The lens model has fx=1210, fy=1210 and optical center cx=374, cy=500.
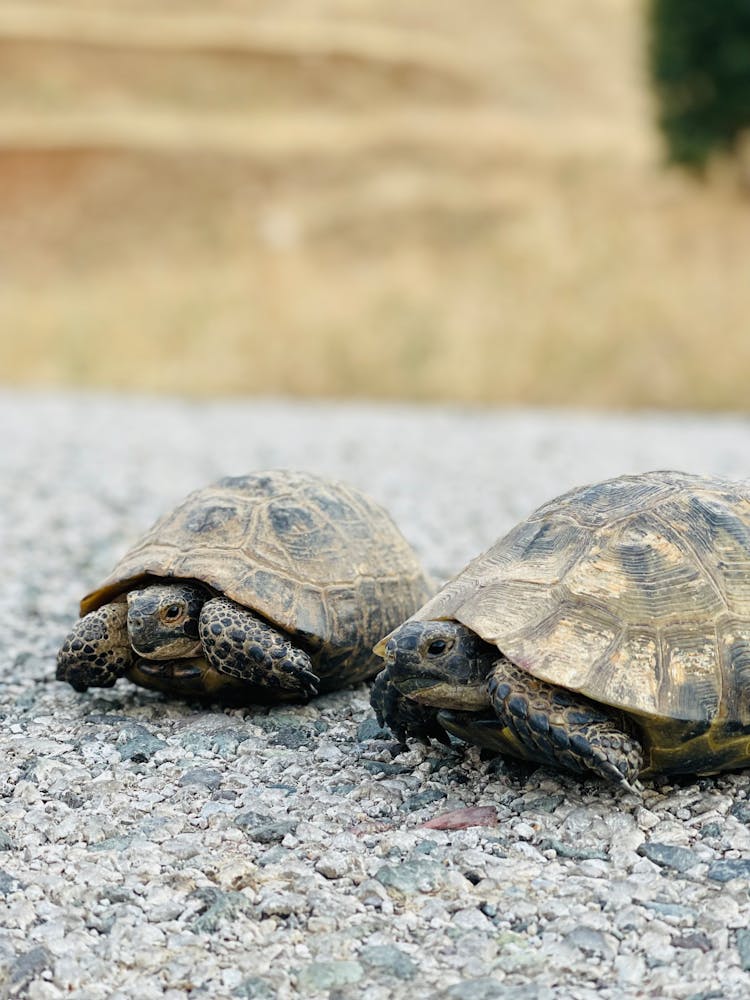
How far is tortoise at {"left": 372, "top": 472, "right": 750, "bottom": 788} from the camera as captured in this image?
3.76 meters

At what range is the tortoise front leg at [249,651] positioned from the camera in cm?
465

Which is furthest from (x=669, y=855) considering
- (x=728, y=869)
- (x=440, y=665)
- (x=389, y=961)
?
(x=389, y=961)

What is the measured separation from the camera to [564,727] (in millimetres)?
3754

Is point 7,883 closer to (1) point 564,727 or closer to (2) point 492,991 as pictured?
(2) point 492,991

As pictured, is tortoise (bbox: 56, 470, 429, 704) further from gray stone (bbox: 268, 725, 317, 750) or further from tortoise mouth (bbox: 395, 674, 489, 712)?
tortoise mouth (bbox: 395, 674, 489, 712)

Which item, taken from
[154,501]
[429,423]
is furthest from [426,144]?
[154,501]

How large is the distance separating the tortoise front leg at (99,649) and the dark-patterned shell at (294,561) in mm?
152

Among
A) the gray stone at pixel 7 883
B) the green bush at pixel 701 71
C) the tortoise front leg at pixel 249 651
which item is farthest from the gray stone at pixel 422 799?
the green bush at pixel 701 71

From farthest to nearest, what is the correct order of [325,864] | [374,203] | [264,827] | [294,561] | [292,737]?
[374,203], [294,561], [292,737], [264,827], [325,864]

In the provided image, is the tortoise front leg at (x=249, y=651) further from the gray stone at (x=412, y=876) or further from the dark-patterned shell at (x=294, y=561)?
the gray stone at (x=412, y=876)

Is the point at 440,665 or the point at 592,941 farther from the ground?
the point at 440,665

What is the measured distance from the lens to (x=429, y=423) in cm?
1731

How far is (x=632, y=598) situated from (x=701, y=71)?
2135 centimetres

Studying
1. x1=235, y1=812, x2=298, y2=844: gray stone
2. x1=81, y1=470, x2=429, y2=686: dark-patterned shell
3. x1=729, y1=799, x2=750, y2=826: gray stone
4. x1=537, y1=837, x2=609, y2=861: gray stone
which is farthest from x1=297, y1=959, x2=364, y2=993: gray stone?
x1=81, y1=470, x2=429, y2=686: dark-patterned shell
